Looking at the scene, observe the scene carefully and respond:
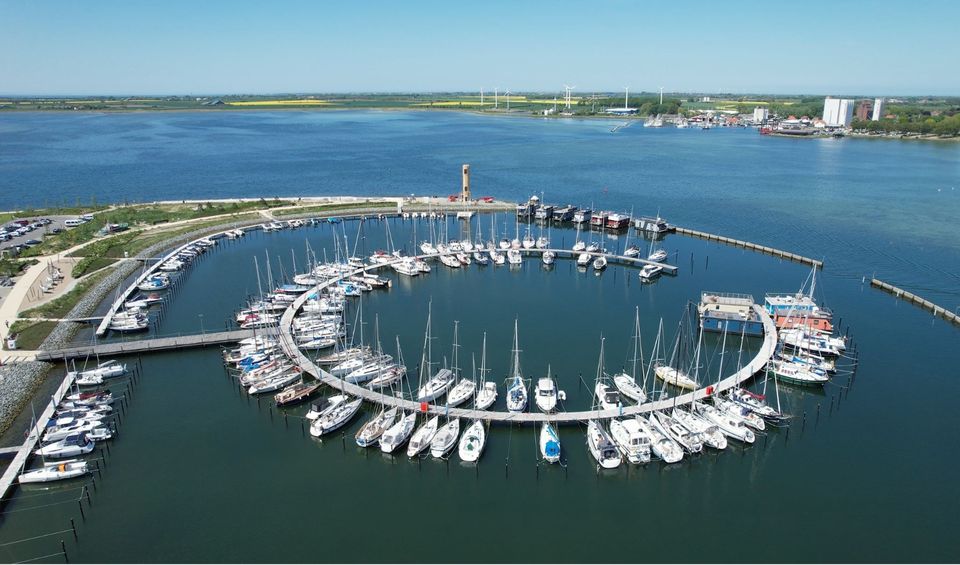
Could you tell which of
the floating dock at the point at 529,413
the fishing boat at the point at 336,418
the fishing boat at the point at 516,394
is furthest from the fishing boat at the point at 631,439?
the fishing boat at the point at 336,418

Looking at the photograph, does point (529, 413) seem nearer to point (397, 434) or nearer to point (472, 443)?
point (472, 443)

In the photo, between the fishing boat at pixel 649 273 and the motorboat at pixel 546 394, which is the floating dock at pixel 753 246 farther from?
the motorboat at pixel 546 394

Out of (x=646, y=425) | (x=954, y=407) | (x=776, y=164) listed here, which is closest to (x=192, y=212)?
(x=646, y=425)

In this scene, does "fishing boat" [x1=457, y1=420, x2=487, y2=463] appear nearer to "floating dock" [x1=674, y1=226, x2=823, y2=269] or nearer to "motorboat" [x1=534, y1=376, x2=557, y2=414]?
"motorboat" [x1=534, y1=376, x2=557, y2=414]

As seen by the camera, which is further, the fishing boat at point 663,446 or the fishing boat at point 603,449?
the fishing boat at point 663,446

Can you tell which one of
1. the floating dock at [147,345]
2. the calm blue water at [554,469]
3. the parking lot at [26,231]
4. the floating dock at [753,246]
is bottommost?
the calm blue water at [554,469]

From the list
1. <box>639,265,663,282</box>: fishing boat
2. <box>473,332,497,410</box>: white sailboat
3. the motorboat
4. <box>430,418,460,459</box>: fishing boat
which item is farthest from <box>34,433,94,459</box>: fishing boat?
<box>639,265,663,282</box>: fishing boat
